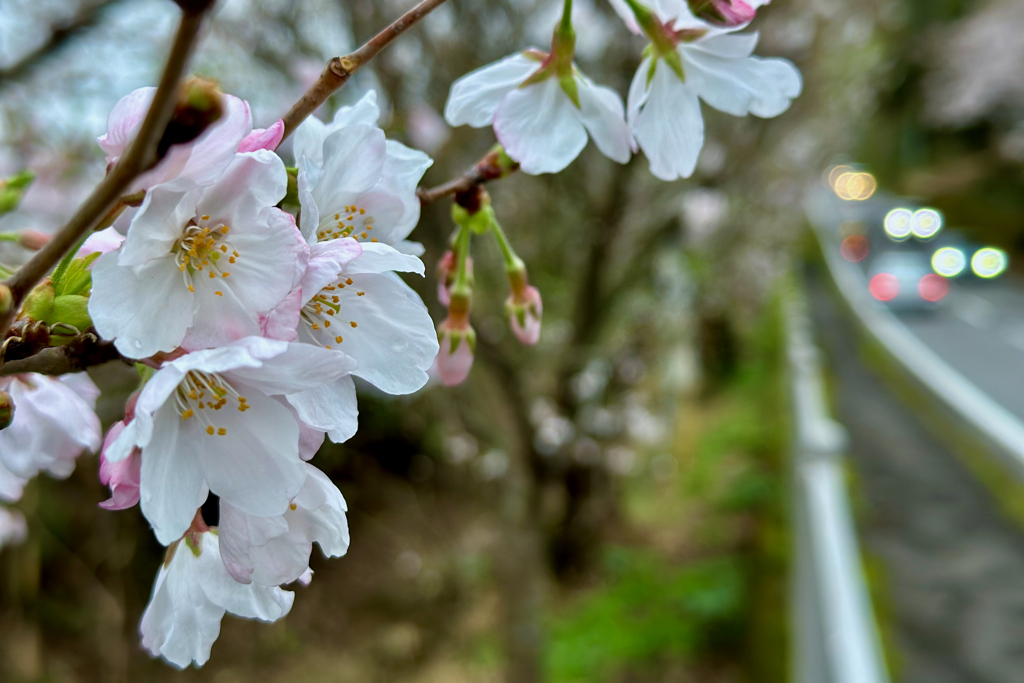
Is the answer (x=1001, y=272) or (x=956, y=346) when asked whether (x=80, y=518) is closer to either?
(x=956, y=346)

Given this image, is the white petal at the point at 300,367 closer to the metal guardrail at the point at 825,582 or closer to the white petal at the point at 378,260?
the white petal at the point at 378,260

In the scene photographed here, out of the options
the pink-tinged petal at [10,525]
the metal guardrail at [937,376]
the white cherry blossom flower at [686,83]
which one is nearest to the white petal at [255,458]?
the white cherry blossom flower at [686,83]

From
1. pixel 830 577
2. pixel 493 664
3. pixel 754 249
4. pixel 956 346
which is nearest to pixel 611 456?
pixel 493 664

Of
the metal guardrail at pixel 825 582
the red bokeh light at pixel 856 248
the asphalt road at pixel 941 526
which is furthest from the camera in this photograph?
the red bokeh light at pixel 856 248

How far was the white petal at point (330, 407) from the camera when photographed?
0.52 m

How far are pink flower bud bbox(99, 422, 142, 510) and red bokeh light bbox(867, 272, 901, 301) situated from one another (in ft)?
39.4

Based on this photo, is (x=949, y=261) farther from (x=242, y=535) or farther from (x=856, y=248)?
(x=242, y=535)

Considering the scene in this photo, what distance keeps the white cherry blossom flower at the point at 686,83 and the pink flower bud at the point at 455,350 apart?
0.27m

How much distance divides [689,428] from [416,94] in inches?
256

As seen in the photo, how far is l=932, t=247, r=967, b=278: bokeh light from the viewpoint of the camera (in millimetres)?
11844

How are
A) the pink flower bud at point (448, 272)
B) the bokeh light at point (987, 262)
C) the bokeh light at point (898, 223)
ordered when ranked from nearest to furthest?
the pink flower bud at point (448, 272) → the bokeh light at point (987, 262) → the bokeh light at point (898, 223)

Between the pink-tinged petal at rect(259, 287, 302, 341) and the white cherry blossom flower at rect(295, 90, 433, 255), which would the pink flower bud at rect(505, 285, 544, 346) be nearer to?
the white cherry blossom flower at rect(295, 90, 433, 255)

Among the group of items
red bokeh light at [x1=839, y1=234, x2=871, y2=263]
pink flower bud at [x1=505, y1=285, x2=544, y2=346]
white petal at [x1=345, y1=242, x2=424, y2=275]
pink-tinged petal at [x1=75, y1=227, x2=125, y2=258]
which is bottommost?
red bokeh light at [x1=839, y1=234, x2=871, y2=263]

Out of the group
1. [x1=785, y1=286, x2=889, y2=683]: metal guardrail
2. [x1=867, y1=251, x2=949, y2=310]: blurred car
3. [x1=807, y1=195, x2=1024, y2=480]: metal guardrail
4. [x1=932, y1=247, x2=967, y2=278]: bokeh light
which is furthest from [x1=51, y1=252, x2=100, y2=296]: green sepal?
[x1=932, y1=247, x2=967, y2=278]: bokeh light
